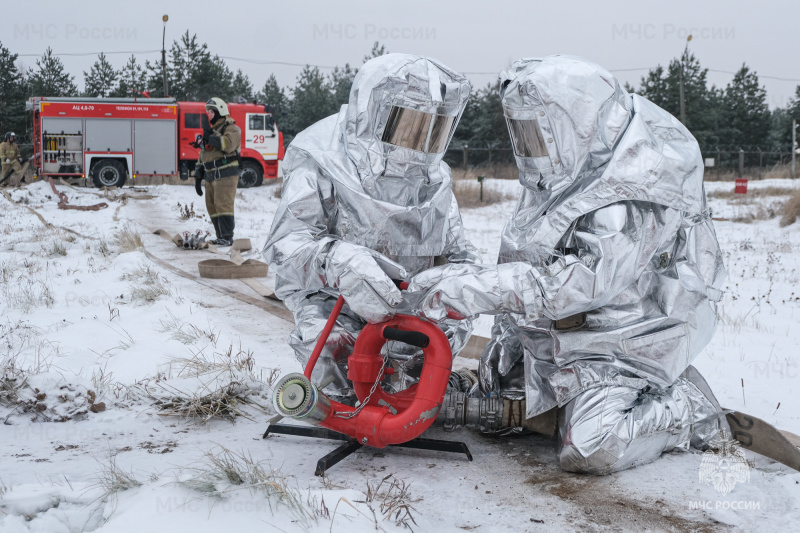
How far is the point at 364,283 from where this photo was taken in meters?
2.71

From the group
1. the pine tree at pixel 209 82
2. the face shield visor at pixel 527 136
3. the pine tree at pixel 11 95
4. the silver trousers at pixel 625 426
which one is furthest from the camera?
the pine tree at pixel 209 82

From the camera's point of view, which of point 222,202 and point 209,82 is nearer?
point 222,202

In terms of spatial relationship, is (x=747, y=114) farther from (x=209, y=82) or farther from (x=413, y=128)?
(x=413, y=128)

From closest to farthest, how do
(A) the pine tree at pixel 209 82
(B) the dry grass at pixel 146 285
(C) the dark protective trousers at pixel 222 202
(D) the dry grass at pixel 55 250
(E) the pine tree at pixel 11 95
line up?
(B) the dry grass at pixel 146 285, (D) the dry grass at pixel 55 250, (C) the dark protective trousers at pixel 222 202, (E) the pine tree at pixel 11 95, (A) the pine tree at pixel 209 82

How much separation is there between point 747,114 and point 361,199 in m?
37.3

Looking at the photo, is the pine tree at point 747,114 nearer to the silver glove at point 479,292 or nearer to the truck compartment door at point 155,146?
the truck compartment door at point 155,146

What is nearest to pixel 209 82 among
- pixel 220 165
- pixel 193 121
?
pixel 193 121

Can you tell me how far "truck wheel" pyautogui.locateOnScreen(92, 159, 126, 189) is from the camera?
18.8 m

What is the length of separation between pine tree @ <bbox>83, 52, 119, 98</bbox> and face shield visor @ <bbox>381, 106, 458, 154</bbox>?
3670cm

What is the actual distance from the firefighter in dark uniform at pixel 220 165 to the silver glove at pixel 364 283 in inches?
228

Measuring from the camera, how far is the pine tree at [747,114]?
35.2 meters

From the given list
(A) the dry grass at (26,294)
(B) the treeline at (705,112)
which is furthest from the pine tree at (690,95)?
(A) the dry grass at (26,294)

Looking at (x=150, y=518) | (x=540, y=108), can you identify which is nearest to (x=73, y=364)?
(x=150, y=518)

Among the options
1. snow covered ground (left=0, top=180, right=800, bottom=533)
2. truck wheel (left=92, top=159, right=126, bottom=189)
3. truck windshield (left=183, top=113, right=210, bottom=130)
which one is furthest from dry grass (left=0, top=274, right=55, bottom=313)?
truck windshield (left=183, top=113, right=210, bottom=130)
